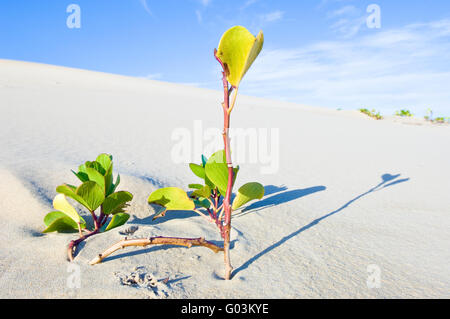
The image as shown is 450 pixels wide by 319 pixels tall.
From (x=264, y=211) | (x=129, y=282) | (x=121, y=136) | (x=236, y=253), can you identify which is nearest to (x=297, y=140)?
(x=121, y=136)

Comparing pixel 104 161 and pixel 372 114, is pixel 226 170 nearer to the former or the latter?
pixel 104 161

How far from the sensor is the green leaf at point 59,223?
5.37 feet

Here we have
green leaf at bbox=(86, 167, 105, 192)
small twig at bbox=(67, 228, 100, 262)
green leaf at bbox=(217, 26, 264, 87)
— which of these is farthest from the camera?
green leaf at bbox=(86, 167, 105, 192)

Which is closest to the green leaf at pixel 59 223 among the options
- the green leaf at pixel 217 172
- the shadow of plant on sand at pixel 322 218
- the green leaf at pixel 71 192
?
the green leaf at pixel 71 192

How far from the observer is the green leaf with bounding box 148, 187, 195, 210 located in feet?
5.84

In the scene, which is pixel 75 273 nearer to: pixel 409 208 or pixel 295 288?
pixel 295 288

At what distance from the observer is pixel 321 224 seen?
2031mm

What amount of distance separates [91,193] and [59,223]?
27cm

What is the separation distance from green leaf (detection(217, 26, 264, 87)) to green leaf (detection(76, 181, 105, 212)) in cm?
97

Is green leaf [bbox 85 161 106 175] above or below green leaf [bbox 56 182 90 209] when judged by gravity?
above

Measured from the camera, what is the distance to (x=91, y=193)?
62.2 inches

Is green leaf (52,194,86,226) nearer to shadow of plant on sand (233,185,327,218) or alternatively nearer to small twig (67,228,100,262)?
small twig (67,228,100,262)

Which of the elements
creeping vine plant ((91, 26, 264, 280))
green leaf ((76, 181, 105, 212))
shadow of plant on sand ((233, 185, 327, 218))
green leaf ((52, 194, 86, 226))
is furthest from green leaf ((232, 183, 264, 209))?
green leaf ((52, 194, 86, 226))

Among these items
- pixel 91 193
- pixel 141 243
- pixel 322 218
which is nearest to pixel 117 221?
pixel 91 193
